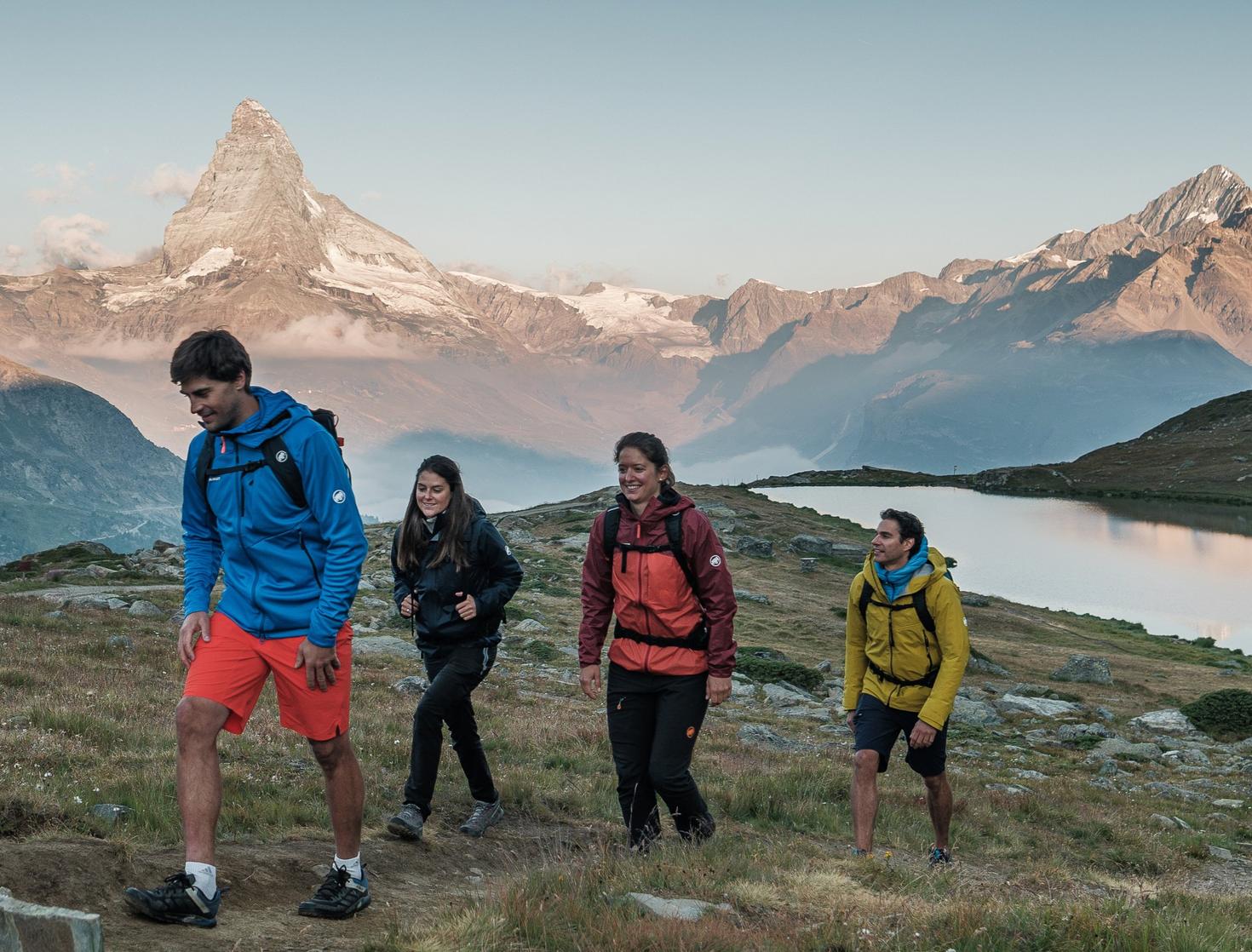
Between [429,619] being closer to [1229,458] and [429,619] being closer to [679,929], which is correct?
[679,929]

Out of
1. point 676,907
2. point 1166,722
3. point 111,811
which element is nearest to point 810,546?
point 1166,722

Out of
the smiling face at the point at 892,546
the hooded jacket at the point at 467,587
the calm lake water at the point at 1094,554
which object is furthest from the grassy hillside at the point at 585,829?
the calm lake water at the point at 1094,554

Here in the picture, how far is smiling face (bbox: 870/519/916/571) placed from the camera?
26.5ft

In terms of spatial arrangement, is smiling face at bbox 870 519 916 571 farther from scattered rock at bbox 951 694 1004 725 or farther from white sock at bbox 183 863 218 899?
scattered rock at bbox 951 694 1004 725

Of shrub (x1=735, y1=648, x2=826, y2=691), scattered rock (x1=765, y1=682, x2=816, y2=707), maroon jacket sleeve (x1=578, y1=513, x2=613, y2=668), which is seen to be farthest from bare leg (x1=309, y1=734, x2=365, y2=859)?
shrub (x1=735, y1=648, x2=826, y2=691)

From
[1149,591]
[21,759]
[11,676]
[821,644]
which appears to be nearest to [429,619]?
[21,759]

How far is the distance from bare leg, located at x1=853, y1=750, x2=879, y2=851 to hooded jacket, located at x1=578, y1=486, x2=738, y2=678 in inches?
72.1

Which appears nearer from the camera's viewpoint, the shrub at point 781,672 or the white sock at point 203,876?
the white sock at point 203,876

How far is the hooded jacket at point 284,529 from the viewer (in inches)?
221

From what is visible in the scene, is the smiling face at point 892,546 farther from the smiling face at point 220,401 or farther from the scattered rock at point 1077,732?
the scattered rock at point 1077,732

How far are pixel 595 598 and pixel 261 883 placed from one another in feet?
9.49

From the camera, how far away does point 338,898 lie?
5859 mm

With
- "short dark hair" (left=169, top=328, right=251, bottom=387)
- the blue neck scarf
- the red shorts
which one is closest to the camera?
"short dark hair" (left=169, top=328, right=251, bottom=387)

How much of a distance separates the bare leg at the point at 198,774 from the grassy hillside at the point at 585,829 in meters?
0.44
